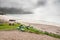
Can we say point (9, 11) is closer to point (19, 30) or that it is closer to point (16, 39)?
point (19, 30)

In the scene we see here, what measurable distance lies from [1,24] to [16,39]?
6577 mm

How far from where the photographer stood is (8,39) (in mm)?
13805

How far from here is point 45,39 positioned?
1482 cm

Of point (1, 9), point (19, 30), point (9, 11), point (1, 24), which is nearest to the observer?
point (19, 30)

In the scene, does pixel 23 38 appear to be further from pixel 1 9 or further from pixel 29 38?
pixel 1 9

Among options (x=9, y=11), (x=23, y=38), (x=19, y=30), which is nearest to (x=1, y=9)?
(x=9, y=11)

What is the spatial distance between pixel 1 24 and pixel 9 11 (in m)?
40.4

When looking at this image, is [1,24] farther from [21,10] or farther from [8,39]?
[21,10]

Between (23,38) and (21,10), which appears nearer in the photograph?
Answer: (23,38)

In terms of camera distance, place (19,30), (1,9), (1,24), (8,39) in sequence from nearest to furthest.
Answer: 1. (8,39)
2. (19,30)
3. (1,24)
4. (1,9)

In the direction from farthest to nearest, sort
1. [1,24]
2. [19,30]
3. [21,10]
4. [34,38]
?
[21,10] → [1,24] → [19,30] → [34,38]

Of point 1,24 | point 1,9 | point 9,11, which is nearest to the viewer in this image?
point 1,24

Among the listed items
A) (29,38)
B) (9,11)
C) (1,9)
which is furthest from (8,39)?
(9,11)

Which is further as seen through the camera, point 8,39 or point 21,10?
point 21,10
